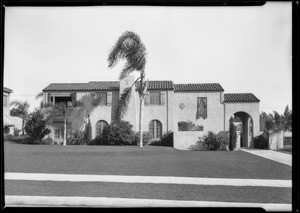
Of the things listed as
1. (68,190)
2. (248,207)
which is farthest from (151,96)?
(248,207)

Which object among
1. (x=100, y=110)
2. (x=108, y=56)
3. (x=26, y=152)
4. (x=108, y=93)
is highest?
(x=108, y=56)

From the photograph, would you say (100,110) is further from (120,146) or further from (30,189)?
(30,189)

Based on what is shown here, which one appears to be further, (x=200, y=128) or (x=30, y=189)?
(x=200, y=128)

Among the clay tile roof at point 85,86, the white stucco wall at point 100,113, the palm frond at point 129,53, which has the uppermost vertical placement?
the palm frond at point 129,53

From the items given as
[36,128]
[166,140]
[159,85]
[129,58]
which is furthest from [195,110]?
[36,128]

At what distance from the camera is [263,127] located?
51.9 feet

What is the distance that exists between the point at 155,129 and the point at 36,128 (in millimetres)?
6781

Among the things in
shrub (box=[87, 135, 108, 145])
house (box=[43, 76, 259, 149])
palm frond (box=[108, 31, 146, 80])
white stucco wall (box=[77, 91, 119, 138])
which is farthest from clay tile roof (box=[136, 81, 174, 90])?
shrub (box=[87, 135, 108, 145])

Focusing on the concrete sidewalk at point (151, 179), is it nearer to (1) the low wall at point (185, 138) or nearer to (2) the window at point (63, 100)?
(2) the window at point (63, 100)

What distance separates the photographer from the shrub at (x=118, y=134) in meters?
13.3

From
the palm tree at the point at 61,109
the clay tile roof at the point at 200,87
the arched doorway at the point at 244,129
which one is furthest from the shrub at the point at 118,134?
the arched doorway at the point at 244,129

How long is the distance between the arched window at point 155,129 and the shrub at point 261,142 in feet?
21.5

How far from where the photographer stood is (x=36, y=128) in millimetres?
14820

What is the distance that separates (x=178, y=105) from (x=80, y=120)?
216 inches
